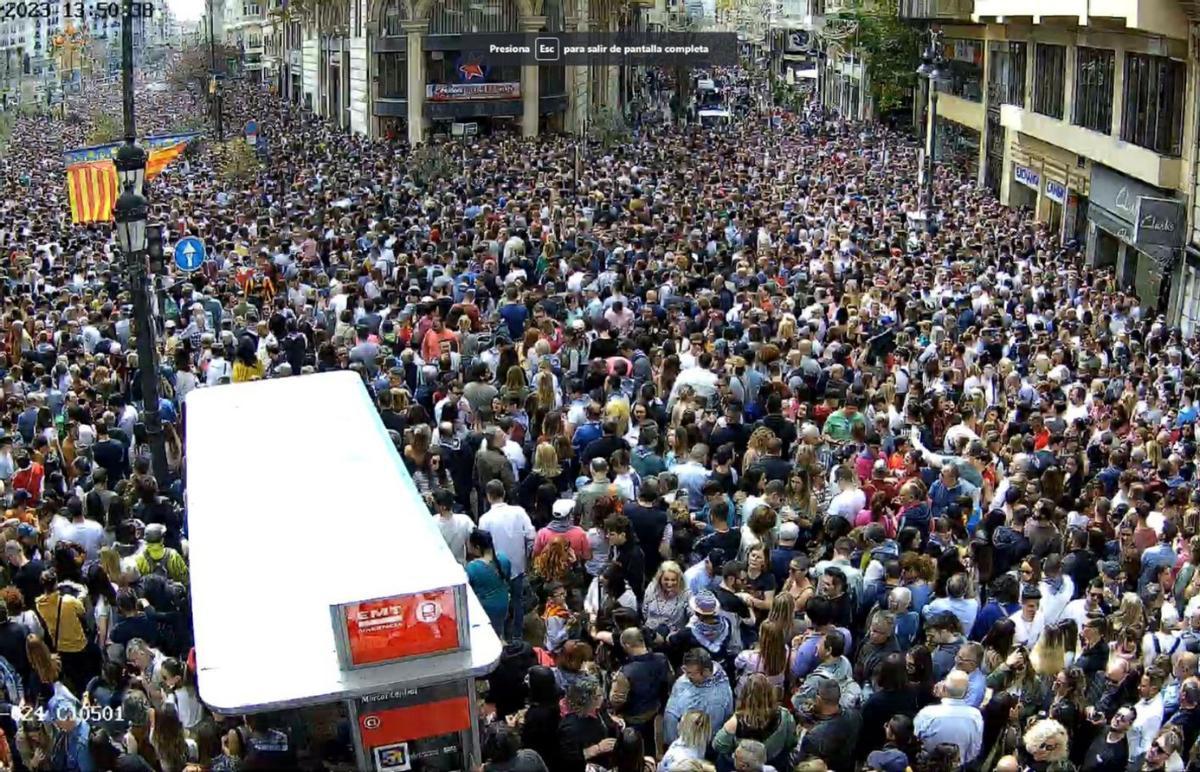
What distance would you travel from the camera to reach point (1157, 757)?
25.9 feet

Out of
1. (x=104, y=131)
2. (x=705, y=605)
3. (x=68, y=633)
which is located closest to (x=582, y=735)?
(x=705, y=605)

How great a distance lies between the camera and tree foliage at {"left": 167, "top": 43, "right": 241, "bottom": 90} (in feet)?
307

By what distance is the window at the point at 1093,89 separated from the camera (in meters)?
31.5

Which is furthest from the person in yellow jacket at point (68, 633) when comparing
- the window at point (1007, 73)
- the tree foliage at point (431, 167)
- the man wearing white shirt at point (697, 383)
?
the window at point (1007, 73)

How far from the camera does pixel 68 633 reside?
1023 cm

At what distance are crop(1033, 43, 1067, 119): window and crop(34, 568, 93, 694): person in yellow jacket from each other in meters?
29.4

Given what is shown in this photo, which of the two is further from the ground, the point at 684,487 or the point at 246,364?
the point at 246,364

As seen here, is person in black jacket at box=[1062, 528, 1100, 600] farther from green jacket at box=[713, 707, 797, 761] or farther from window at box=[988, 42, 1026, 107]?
window at box=[988, 42, 1026, 107]

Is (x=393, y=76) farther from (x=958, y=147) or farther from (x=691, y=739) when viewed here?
(x=691, y=739)

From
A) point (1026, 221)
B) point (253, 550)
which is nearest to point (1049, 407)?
point (253, 550)

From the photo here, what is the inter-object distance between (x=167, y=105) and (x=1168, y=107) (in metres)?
76.6

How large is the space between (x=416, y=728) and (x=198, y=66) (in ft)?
329

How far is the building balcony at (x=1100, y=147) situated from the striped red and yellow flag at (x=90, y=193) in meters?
17.6

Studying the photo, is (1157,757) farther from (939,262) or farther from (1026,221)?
(1026,221)
